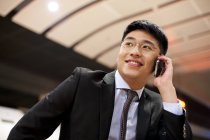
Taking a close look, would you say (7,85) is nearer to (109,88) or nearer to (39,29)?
(39,29)

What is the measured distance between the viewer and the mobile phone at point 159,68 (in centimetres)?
167

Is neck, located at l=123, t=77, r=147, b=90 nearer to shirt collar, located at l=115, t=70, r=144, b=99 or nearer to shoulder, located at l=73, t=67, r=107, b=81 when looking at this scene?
shirt collar, located at l=115, t=70, r=144, b=99

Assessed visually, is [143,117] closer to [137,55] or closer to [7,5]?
[137,55]

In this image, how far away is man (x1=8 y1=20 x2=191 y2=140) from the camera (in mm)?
1366

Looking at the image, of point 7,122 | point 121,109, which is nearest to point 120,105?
point 121,109

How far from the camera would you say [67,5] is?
21.3ft

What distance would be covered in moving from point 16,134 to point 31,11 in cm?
554

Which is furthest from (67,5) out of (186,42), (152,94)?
(152,94)

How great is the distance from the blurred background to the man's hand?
387 centimetres

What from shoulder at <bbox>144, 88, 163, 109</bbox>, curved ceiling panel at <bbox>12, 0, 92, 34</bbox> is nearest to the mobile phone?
shoulder at <bbox>144, 88, 163, 109</bbox>

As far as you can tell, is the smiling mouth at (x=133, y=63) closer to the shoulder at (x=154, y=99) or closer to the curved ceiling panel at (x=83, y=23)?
the shoulder at (x=154, y=99)

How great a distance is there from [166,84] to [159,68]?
11 cm

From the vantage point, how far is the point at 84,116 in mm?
1396

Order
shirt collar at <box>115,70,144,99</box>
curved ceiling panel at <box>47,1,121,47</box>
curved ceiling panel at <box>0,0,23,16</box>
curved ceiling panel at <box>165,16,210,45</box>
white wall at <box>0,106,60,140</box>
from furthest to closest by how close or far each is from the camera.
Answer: curved ceiling panel at <box>165,16,210,45</box>, curved ceiling panel at <box>47,1,121,47</box>, curved ceiling panel at <box>0,0,23,16</box>, white wall at <box>0,106,60,140</box>, shirt collar at <box>115,70,144,99</box>
